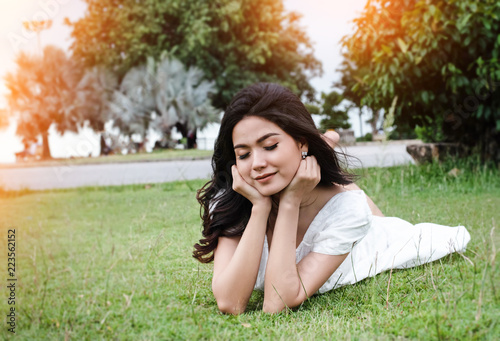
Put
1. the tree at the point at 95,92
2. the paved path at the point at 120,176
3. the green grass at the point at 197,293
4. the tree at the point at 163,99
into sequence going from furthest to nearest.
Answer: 1. the tree at the point at 95,92
2. the tree at the point at 163,99
3. the paved path at the point at 120,176
4. the green grass at the point at 197,293

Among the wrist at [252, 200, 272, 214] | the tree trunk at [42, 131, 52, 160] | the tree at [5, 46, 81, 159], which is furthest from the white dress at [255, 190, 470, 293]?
the tree trunk at [42, 131, 52, 160]

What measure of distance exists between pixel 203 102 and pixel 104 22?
6828mm

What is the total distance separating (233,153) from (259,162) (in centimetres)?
38

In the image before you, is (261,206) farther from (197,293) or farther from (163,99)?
(163,99)

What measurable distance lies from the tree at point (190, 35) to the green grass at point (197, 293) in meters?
20.0

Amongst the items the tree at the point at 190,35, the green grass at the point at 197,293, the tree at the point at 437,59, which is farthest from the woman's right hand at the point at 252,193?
the tree at the point at 190,35

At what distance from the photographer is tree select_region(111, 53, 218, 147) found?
81.8 ft

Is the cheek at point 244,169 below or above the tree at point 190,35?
below

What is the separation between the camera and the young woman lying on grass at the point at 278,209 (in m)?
2.34

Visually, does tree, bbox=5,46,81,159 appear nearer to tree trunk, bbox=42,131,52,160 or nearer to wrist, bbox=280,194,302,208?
tree trunk, bbox=42,131,52,160

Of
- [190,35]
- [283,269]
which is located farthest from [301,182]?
[190,35]

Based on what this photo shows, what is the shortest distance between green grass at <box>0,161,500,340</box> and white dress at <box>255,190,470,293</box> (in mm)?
85

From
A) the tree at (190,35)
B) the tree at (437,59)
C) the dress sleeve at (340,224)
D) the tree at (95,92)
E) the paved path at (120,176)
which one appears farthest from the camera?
the tree at (95,92)

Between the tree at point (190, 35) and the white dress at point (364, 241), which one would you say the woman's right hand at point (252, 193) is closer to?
the white dress at point (364, 241)
